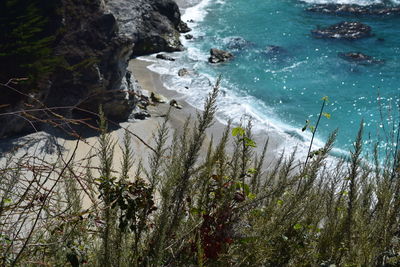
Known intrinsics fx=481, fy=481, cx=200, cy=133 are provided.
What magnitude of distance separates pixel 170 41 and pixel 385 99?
874cm

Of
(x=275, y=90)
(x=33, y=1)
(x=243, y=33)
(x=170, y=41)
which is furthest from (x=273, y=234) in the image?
(x=243, y=33)

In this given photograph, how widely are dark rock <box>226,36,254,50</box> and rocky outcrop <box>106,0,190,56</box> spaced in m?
2.14

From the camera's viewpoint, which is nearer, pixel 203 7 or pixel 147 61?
pixel 147 61

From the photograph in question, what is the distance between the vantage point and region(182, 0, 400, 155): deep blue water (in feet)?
50.7

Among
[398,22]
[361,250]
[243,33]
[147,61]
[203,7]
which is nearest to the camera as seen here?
[361,250]

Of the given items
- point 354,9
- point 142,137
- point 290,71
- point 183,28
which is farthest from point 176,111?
point 354,9

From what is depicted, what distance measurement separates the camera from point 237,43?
20.7m

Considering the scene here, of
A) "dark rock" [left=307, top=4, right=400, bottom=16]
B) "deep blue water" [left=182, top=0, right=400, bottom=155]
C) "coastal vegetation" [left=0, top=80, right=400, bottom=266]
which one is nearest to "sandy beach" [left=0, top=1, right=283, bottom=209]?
"deep blue water" [left=182, top=0, right=400, bottom=155]

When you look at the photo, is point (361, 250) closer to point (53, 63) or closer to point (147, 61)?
point (53, 63)

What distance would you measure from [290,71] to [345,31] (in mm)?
5210

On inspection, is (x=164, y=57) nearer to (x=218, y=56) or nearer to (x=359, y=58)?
(x=218, y=56)

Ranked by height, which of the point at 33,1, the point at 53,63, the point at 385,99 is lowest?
the point at 385,99

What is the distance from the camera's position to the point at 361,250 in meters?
2.46

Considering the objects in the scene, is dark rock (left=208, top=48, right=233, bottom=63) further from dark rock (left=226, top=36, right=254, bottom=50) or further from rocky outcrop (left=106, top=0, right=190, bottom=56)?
rocky outcrop (left=106, top=0, right=190, bottom=56)
